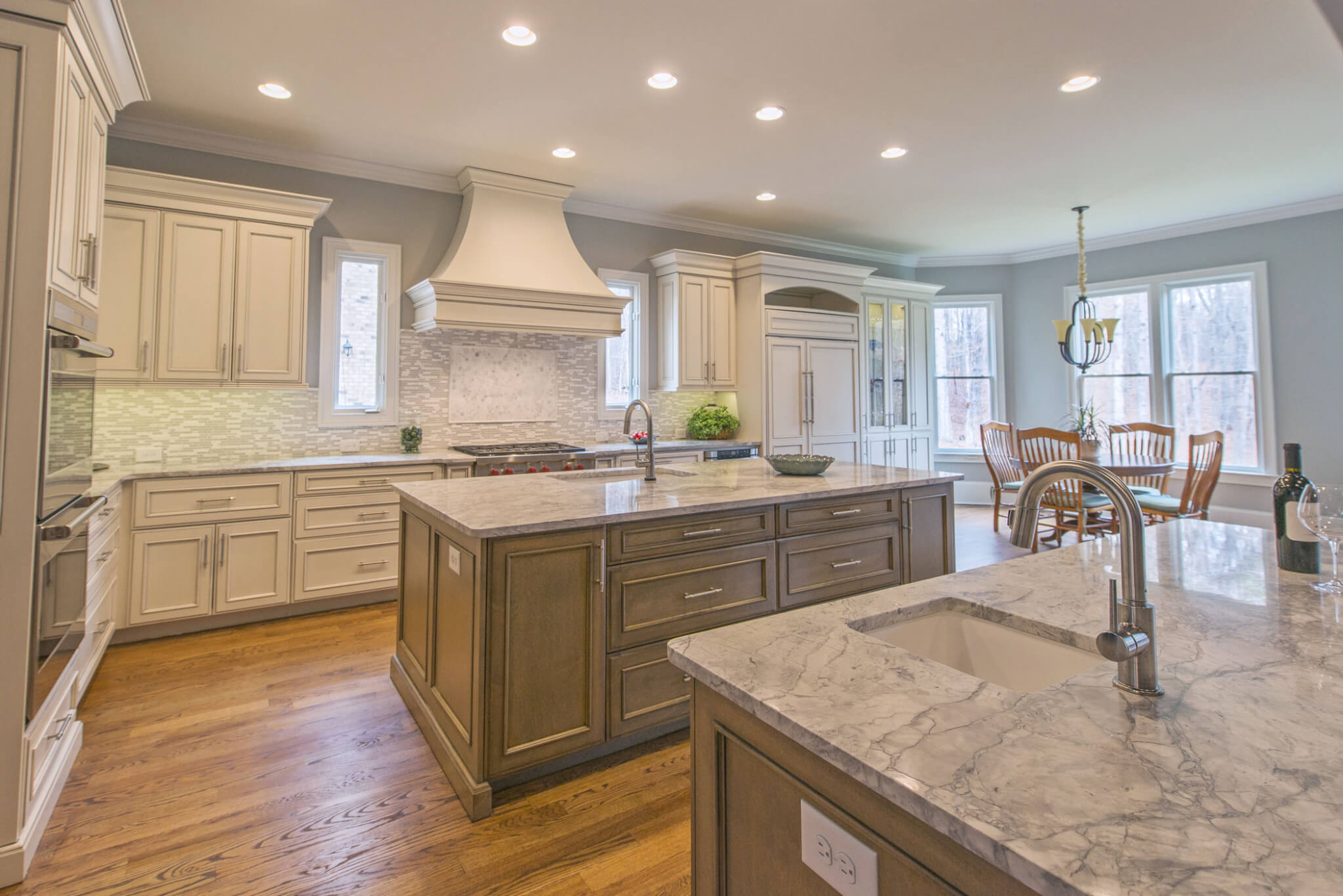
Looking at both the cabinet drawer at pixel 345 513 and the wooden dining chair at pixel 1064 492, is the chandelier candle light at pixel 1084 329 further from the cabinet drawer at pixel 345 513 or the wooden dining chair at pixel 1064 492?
the cabinet drawer at pixel 345 513

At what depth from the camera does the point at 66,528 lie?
1.91 m

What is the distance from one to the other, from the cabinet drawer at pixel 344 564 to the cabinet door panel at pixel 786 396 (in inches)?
121

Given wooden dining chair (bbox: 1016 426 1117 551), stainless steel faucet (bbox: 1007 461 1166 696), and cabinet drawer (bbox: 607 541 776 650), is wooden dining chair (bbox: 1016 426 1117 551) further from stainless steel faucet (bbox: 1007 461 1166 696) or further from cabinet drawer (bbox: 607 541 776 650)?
stainless steel faucet (bbox: 1007 461 1166 696)

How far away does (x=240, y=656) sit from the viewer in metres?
3.23

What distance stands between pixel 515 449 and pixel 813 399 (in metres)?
2.79

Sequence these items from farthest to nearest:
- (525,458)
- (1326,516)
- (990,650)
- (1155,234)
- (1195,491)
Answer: (1155,234) → (1195,491) → (525,458) → (1326,516) → (990,650)

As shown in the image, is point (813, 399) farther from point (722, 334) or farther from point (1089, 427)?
point (1089, 427)

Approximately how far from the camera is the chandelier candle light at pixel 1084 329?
5.56 meters

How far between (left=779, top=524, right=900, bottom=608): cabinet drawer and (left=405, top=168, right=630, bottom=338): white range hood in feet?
8.72

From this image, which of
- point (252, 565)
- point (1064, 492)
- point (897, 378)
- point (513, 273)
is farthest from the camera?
point (897, 378)

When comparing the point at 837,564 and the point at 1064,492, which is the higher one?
the point at 1064,492

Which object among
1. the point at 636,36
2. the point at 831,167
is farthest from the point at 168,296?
the point at 831,167

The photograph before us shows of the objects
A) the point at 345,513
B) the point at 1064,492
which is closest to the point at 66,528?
the point at 345,513

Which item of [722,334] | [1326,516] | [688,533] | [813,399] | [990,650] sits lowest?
[990,650]
